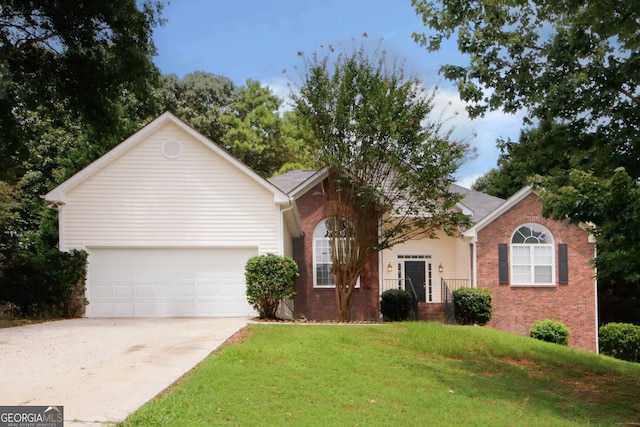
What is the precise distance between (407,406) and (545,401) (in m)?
2.53

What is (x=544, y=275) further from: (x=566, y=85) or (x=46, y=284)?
(x=46, y=284)

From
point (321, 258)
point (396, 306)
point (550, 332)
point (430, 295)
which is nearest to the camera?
point (396, 306)

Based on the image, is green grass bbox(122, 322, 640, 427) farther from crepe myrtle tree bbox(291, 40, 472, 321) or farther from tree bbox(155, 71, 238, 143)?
tree bbox(155, 71, 238, 143)

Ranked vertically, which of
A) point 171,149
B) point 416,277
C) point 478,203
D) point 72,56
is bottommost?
point 416,277

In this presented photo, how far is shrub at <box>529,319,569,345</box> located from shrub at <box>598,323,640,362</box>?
6.92ft

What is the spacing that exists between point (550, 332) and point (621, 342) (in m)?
3.04

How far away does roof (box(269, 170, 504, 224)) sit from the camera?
765 inches

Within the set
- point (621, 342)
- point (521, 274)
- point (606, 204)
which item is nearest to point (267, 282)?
point (606, 204)

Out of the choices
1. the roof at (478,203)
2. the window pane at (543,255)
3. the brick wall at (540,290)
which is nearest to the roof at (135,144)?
the roof at (478,203)

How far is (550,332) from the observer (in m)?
18.5

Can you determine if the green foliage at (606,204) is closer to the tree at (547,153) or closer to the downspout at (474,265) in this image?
the tree at (547,153)

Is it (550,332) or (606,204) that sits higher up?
(606,204)

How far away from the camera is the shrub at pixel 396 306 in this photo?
1830cm

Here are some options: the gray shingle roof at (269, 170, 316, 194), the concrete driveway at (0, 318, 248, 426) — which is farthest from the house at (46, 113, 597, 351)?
the gray shingle roof at (269, 170, 316, 194)
